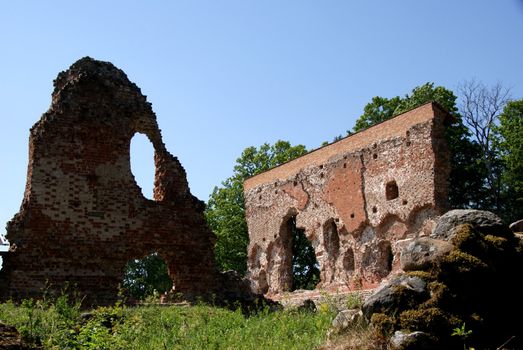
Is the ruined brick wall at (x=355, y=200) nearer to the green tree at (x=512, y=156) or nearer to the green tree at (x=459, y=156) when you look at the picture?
the green tree at (x=459, y=156)

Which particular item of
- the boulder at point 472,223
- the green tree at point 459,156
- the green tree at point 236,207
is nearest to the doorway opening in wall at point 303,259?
the green tree at point 236,207

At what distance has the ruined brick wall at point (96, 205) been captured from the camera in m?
11.1

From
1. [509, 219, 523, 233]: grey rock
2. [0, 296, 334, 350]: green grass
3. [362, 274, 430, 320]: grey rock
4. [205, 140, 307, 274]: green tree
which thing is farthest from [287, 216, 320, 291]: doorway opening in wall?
[362, 274, 430, 320]: grey rock

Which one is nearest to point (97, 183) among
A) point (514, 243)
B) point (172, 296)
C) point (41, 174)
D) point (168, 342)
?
point (41, 174)

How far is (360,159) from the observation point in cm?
1944

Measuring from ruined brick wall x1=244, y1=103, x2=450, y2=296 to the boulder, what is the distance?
986 cm

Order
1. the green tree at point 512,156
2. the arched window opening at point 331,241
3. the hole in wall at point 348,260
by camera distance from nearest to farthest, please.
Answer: the hole in wall at point 348,260, the arched window opening at point 331,241, the green tree at point 512,156

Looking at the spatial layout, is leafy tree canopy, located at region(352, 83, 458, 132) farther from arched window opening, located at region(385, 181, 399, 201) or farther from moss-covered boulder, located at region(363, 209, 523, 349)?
moss-covered boulder, located at region(363, 209, 523, 349)

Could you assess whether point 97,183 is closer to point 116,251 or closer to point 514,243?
point 116,251

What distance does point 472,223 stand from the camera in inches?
274

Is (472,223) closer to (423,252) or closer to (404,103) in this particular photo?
(423,252)

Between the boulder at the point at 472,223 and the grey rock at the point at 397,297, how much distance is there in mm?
1039

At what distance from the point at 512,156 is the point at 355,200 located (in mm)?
9034

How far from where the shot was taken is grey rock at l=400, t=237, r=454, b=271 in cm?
635
